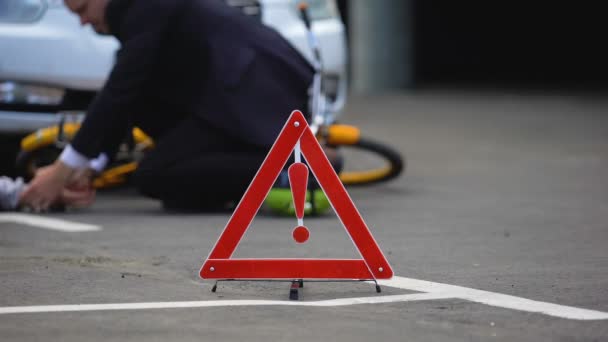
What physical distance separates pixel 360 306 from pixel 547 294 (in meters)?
0.78

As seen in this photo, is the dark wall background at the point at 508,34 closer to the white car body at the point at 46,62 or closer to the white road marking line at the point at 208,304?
the white car body at the point at 46,62

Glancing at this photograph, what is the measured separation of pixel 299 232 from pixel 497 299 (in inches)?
32.5

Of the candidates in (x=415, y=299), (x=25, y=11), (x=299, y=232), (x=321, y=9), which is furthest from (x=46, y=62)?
(x=415, y=299)

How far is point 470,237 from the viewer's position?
732 cm

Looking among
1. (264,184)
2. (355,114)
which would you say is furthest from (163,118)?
(355,114)

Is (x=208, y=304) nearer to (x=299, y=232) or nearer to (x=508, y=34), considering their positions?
(x=299, y=232)

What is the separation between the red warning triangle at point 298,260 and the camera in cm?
560

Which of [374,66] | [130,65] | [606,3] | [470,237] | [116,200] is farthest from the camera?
[606,3]

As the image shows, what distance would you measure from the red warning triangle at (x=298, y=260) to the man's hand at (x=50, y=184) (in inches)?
93.0

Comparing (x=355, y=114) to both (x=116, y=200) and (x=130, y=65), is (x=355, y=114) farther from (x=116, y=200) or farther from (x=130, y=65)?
(x=130, y=65)

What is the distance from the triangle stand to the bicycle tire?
3.85 meters

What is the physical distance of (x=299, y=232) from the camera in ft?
18.6

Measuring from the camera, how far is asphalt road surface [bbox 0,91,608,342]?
4918 millimetres

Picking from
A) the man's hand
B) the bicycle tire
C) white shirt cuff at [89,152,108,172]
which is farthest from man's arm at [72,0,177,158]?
the bicycle tire
